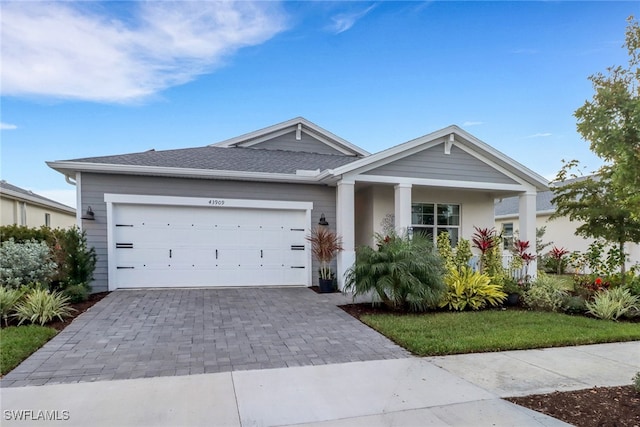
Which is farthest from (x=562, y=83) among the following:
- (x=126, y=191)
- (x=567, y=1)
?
(x=126, y=191)

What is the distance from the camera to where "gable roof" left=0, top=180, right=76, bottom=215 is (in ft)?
45.1

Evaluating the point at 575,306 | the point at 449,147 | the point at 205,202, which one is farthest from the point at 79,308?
the point at 575,306

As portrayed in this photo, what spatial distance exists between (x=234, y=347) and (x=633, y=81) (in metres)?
6.32

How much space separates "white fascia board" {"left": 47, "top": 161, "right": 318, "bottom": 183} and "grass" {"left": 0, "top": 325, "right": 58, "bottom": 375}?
447 centimetres

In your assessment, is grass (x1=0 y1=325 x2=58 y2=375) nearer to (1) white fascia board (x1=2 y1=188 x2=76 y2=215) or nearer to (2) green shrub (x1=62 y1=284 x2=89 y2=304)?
(2) green shrub (x1=62 y1=284 x2=89 y2=304)

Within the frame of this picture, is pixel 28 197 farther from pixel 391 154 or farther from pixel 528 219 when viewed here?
pixel 528 219

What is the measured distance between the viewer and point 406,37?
1025 cm

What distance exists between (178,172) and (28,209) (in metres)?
11.1

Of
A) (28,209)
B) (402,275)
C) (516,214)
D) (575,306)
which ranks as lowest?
(575,306)

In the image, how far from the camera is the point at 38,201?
52.6ft

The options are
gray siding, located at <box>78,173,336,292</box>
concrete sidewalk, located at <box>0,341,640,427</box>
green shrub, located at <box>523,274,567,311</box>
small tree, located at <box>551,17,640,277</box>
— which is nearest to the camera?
concrete sidewalk, located at <box>0,341,640,427</box>

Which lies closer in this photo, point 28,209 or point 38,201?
point 28,209

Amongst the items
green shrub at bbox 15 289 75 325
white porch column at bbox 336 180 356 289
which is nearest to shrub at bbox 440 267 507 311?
white porch column at bbox 336 180 356 289

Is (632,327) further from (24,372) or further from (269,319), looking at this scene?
Result: (24,372)
